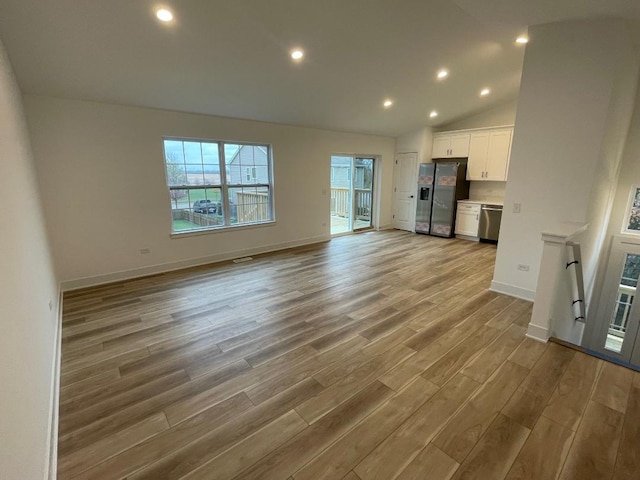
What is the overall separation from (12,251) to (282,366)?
5.95 ft

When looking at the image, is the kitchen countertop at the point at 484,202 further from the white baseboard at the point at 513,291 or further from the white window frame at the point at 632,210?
the white baseboard at the point at 513,291

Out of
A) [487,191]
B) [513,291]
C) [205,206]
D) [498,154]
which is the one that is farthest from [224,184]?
[487,191]

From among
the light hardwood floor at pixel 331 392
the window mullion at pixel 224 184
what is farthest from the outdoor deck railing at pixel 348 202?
the light hardwood floor at pixel 331 392

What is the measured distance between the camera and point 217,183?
5016mm

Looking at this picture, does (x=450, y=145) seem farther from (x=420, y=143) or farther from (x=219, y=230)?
(x=219, y=230)

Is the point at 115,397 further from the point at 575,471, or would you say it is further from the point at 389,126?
the point at 389,126

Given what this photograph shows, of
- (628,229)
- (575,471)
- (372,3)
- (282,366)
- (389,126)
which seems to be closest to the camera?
(575,471)

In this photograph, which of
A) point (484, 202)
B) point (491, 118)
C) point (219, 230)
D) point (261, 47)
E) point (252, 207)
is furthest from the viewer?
point (491, 118)

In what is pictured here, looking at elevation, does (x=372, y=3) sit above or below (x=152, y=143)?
above

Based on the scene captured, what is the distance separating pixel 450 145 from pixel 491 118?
956 mm

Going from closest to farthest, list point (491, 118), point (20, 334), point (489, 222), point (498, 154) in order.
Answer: point (20, 334) < point (498, 154) < point (489, 222) < point (491, 118)

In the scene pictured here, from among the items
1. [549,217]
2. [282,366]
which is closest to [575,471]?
[282,366]

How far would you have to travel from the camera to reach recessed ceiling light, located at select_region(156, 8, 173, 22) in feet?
8.65

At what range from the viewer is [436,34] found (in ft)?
11.8
